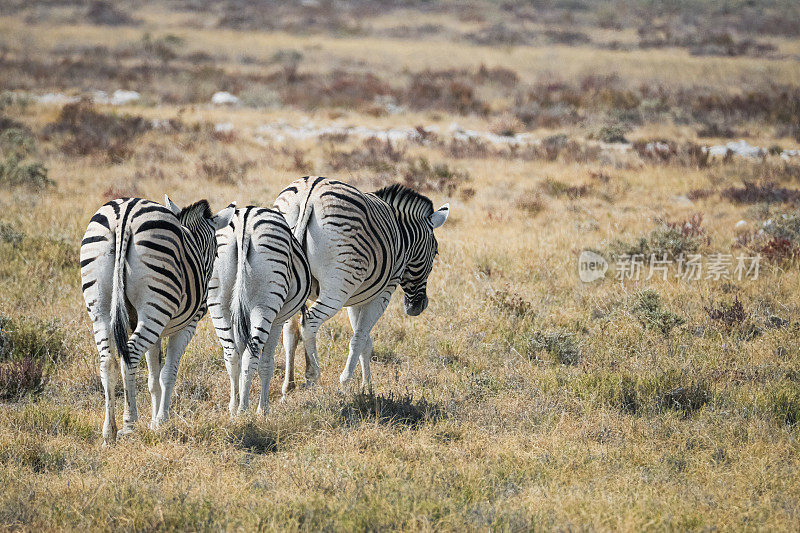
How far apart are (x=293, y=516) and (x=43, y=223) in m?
8.42

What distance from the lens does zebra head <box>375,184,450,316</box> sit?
6223mm

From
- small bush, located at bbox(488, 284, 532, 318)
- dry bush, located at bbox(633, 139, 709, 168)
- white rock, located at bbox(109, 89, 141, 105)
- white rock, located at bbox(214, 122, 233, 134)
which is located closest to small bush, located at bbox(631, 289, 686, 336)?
small bush, located at bbox(488, 284, 532, 318)

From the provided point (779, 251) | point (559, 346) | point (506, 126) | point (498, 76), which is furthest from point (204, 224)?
point (498, 76)

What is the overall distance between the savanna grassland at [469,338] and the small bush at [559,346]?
3 cm

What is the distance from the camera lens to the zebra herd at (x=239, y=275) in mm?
4297

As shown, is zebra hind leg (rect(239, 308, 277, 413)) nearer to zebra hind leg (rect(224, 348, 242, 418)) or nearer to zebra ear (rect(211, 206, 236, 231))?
zebra hind leg (rect(224, 348, 242, 418))

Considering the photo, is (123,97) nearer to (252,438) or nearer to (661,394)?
(252,438)

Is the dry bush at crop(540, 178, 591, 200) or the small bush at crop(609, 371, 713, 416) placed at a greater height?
the dry bush at crop(540, 178, 591, 200)

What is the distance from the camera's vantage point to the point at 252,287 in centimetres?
483

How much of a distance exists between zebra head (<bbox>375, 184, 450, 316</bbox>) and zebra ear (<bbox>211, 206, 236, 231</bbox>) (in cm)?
164

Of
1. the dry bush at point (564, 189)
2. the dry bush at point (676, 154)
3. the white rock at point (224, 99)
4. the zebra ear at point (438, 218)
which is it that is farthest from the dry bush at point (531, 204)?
the white rock at point (224, 99)

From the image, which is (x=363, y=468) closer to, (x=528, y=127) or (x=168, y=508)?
(x=168, y=508)
